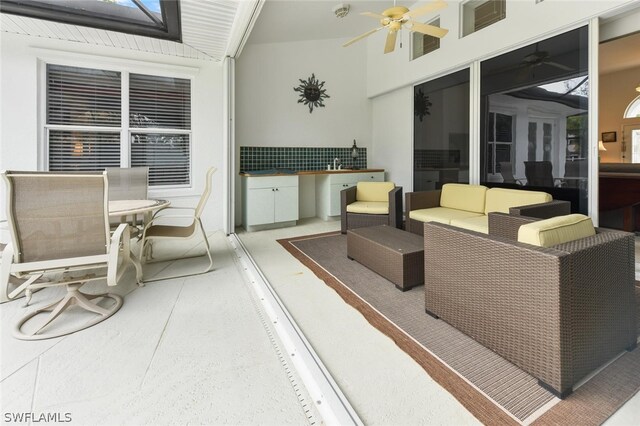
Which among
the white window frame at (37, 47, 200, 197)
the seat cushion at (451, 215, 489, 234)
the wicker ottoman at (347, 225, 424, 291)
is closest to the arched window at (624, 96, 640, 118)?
the seat cushion at (451, 215, 489, 234)

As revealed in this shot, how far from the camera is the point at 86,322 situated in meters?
2.09

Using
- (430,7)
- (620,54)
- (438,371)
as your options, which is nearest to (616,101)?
(620,54)

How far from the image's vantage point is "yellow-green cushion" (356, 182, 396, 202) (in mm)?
4746

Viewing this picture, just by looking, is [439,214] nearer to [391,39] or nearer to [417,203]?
[417,203]

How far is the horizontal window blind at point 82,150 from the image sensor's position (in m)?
4.12

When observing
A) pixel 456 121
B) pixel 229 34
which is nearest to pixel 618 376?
pixel 456 121

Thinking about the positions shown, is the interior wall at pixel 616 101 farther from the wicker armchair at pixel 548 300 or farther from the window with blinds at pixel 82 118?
the window with blinds at pixel 82 118

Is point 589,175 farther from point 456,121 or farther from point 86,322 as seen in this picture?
point 86,322

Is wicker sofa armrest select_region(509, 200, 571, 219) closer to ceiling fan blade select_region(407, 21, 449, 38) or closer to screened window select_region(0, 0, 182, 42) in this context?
ceiling fan blade select_region(407, 21, 449, 38)

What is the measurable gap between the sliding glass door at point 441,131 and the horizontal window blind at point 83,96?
464 cm

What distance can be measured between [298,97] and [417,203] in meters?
3.11

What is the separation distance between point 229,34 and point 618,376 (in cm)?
448

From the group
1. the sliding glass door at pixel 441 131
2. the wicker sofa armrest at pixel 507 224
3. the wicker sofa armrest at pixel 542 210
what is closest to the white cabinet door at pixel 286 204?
the sliding glass door at pixel 441 131

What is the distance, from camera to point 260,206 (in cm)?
488
